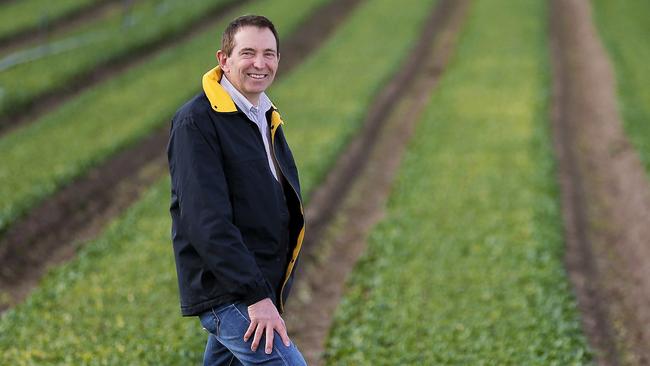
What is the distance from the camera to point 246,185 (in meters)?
4.25

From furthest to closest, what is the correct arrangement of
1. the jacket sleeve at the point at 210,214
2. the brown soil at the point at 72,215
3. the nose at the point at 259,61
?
the brown soil at the point at 72,215, the nose at the point at 259,61, the jacket sleeve at the point at 210,214

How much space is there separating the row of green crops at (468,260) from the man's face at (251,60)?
481 cm

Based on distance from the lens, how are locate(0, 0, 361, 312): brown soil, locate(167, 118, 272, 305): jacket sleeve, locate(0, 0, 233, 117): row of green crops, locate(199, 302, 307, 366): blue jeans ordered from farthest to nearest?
1. locate(0, 0, 233, 117): row of green crops
2. locate(0, 0, 361, 312): brown soil
3. locate(199, 302, 307, 366): blue jeans
4. locate(167, 118, 272, 305): jacket sleeve

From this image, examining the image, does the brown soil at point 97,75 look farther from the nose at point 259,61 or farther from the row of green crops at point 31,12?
the nose at point 259,61

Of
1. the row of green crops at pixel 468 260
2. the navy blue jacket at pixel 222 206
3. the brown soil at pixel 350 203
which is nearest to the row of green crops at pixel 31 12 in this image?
the brown soil at pixel 350 203

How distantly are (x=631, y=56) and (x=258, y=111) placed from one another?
26.0 meters

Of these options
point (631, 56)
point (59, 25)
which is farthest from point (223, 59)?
point (59, 25)

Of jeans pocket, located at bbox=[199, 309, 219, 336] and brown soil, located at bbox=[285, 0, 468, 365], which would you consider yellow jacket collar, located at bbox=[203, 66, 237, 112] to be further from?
brown soil, located at bbox=[285, 0, 468, 365]

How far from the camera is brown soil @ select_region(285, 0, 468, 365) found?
400 inches

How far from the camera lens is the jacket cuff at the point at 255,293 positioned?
159 inches

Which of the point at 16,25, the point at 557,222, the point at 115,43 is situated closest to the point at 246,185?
the point at 557,222

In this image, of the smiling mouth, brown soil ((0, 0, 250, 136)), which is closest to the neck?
the smiling mouth

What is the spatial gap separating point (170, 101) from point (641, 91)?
13921 mm

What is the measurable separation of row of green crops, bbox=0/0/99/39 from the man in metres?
26.7
